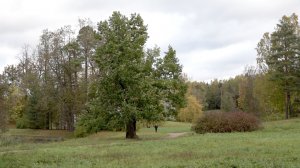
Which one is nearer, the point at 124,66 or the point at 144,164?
the point at 144,164

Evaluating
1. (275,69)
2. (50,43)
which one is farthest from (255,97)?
(50,43)

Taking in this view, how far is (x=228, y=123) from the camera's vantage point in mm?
33438

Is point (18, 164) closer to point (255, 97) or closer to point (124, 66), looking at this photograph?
point (124, 66)

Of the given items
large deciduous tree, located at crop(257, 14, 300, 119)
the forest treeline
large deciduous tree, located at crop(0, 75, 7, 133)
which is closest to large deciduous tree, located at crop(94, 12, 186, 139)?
the forest treeline

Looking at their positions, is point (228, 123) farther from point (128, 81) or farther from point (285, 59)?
point (285, 59)

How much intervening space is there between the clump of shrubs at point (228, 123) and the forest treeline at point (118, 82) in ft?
9.47

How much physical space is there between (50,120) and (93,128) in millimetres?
31657

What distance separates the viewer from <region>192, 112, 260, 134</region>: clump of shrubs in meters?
33.3

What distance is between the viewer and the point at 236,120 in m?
33.5

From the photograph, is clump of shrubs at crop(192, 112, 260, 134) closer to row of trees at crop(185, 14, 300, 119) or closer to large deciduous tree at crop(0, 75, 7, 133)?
row of trees at crop(185, 14, 300, 119)

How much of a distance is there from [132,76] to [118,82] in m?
1.58

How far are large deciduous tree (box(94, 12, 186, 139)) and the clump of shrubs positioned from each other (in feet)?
11.7

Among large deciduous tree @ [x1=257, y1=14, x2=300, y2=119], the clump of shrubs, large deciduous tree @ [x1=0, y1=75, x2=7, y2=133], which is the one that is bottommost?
the clump of shrubs

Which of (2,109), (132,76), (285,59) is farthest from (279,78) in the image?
(2,109)
